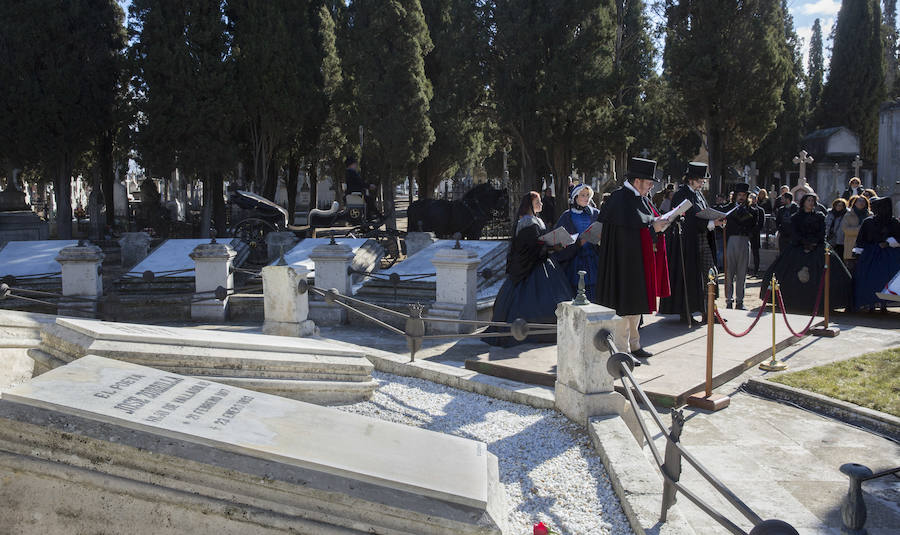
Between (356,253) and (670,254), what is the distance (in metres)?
6.79

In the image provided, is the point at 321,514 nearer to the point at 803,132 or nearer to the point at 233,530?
the point at 233,530

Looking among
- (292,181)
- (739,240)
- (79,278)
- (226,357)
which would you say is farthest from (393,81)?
(226,357)

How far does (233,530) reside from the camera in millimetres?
3160

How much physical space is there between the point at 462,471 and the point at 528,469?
50.4 inches

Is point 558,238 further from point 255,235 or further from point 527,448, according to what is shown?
point 255,235

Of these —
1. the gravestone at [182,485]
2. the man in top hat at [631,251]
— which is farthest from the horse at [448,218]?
the gravestone at [182,485]

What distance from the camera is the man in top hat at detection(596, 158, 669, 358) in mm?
7219

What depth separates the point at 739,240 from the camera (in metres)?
11.3

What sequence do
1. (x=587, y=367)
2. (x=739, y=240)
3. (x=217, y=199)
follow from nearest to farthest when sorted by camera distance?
(x=587, y=367) → (x=739, y=240) → (x=217, y=199)

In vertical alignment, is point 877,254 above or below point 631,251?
below

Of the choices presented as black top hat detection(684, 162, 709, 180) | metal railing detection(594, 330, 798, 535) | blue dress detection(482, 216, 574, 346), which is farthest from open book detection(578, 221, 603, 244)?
metal railing detection(594, 330, 798, 535)

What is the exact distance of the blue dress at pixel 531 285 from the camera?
848 cm

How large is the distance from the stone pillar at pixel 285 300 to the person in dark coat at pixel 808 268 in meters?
7.51

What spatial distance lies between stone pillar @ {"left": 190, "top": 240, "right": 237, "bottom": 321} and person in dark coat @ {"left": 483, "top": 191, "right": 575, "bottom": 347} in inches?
205
